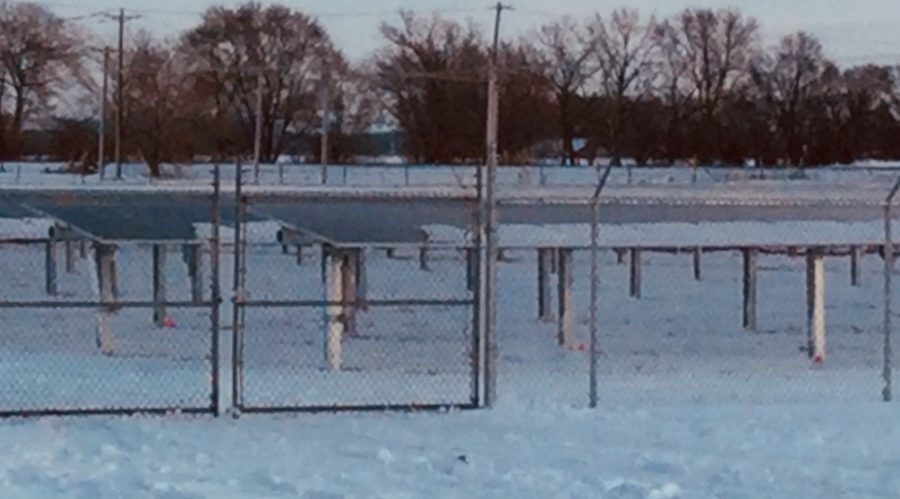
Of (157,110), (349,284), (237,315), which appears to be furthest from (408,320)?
(157,110)

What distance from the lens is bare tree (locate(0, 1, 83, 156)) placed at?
58.3 meters

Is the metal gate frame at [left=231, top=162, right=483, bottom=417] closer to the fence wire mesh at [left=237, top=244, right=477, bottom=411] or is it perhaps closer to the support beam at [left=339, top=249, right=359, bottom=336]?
the fence wire mesh at [left=237, top=244, right=477, bottom=411]

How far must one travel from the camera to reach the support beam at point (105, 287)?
17.6m

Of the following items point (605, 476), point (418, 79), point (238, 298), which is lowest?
point (605, 476)

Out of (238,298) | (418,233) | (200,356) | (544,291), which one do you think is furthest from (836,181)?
(238,298)

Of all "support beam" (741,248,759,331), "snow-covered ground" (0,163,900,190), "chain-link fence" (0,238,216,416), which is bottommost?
"chain-link fence" (0,238,216,416)

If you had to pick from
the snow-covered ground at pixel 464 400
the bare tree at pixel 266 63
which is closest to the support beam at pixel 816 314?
the snow-covered ground at pixel 464 400

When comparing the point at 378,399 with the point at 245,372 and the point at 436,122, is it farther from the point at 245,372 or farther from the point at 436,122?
the point at 436,122

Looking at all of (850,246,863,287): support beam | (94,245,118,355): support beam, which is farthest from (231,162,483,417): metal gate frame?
(850,246,863,287): support beam

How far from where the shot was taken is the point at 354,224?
28.6m

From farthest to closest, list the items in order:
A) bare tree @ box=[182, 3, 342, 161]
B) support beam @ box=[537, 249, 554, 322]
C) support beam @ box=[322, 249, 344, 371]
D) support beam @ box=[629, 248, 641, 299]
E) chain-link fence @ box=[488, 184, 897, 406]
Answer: bare tree @ box=[182, 3, 342, 161], support beam @ box=[629, 248, 641, 299], support beam @ box=[537, 249, 554, 322], support beam @ box=[322, 249, 344, 371], chain-link fence @ box=[488, 184, 897, 406]

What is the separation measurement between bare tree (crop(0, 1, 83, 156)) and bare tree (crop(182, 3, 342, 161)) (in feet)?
19.3

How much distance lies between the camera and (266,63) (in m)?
72.9

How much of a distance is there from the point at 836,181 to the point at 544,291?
Result: 1561 inches
